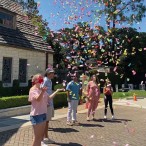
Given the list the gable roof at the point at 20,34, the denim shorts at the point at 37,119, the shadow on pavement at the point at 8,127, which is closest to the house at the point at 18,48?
the gable roof at the point at 20,34

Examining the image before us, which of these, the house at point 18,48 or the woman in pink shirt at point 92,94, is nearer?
the woman in pink shirt at point 92,94

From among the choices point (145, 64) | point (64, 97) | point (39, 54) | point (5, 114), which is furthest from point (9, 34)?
point (145, 64)

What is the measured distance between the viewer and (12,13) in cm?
2119

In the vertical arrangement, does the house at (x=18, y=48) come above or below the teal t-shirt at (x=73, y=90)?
above

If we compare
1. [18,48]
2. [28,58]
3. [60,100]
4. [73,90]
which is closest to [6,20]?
[18,48]

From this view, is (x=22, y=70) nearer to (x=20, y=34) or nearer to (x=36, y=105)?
(x=20, y=34)

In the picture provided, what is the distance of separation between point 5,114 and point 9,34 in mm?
7326

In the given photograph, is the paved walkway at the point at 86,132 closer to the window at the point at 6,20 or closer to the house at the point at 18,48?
the house at the point at 18,48

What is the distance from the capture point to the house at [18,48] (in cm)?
1980

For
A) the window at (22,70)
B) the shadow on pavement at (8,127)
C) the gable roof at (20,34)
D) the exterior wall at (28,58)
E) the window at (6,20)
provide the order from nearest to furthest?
the shadow on pavement at (8,127), the exterior wall at (28,58), the gable roof at (20,34), the window at (6,20), the window at (22,70)

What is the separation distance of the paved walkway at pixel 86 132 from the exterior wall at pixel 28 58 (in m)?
6.34

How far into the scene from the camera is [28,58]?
71.4 feet

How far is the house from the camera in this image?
19.8 m

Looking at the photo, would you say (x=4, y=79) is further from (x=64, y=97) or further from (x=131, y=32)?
(x=131, y=32)
